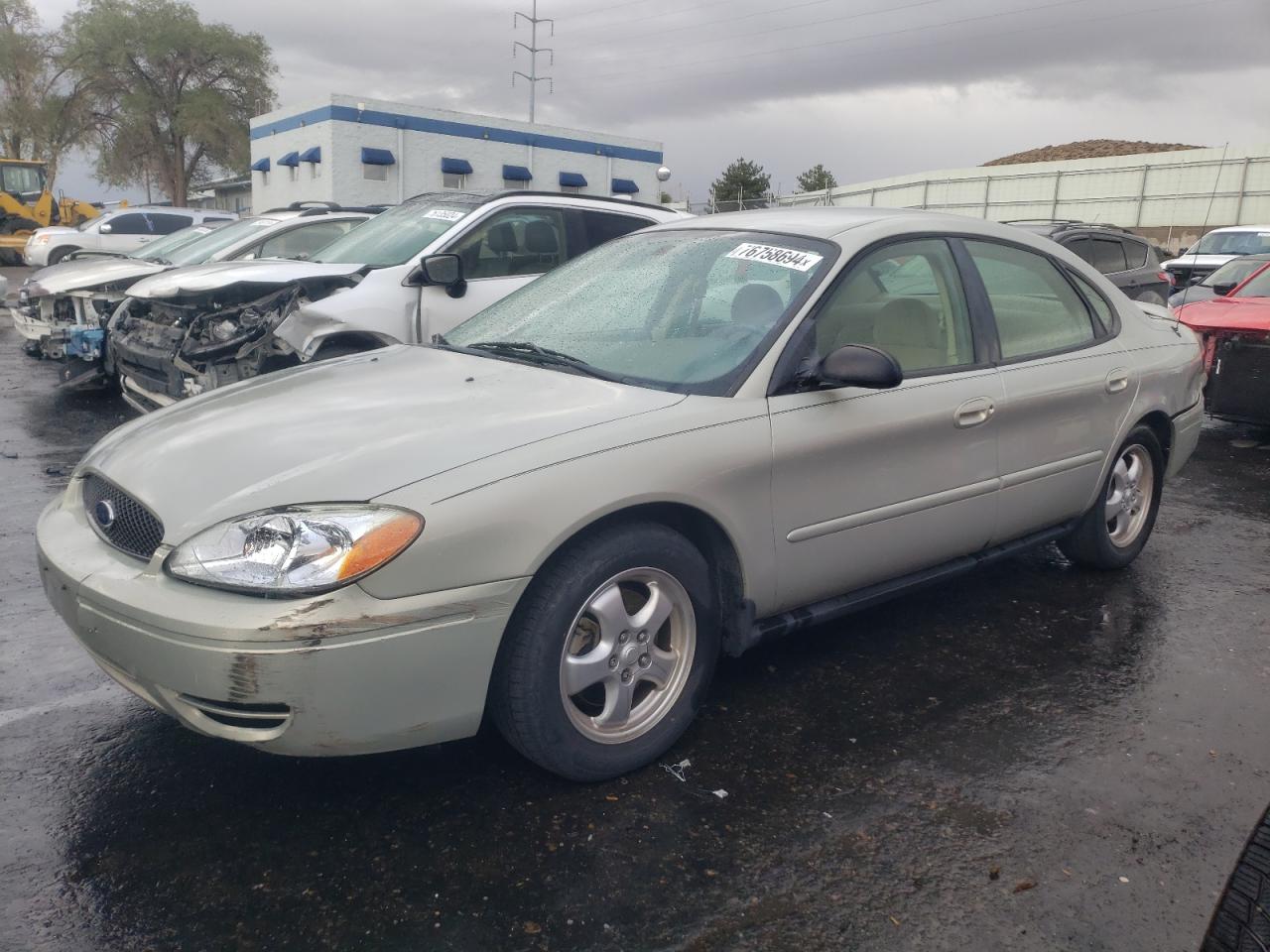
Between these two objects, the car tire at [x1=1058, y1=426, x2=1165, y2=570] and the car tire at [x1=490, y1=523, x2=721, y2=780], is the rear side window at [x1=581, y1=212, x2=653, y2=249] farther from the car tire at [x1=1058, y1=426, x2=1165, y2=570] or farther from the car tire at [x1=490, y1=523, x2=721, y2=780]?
the car tire at [x1=490, y1=523, x2=721, y2=780]

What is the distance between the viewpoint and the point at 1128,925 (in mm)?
2441

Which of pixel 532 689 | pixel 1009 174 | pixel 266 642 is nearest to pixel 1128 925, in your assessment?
pixel 532 689

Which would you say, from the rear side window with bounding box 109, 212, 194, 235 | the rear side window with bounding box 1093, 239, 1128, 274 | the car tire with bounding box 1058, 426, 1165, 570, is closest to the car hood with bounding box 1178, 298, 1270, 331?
the rear side window with bounding box 1093, 239, 1128, 274

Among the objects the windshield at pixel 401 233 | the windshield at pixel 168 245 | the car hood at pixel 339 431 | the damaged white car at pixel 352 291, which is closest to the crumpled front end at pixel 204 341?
the damaged white car at pixel 352 291

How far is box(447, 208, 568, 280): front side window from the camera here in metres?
7.20

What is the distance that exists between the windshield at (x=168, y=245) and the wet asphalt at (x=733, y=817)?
25.3 feet

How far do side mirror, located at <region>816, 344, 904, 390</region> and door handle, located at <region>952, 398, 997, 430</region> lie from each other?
0.63 metres

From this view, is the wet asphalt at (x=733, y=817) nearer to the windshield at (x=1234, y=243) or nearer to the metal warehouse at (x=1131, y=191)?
the windshield at (x=1234, y=243)

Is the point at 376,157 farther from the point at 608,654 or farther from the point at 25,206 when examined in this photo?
the point at 608,654

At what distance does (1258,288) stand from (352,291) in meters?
7.66

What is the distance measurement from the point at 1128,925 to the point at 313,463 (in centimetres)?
228

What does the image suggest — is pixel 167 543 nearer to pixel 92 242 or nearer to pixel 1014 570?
pixel 1014 570

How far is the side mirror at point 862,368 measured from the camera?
3.21 m

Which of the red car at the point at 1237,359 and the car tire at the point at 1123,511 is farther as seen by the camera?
the red car at the point at 1237,359
